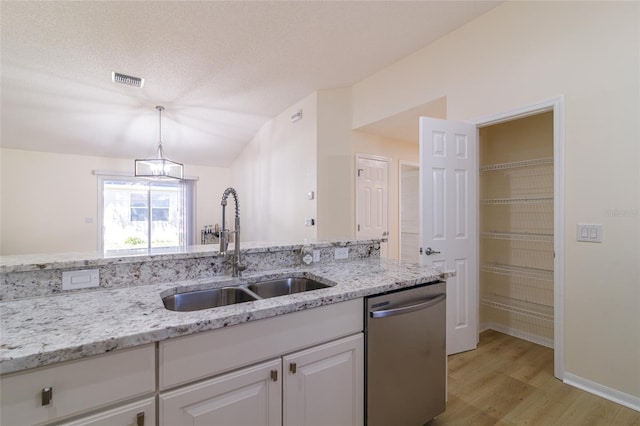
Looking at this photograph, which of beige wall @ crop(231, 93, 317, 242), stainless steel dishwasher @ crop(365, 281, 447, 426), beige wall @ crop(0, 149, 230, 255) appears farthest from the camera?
beige wall @ crop(0, 149, 230, 255)

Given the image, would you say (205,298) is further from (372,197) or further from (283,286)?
(372,197)

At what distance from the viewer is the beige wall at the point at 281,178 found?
4168 millimetres

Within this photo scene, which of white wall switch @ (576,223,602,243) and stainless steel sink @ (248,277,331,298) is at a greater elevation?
white wall switch @ (576,223,602,243)

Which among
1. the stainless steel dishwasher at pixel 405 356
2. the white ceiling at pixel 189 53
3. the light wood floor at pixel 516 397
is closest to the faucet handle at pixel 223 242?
the stainless steel dishwasher at pixel 405 356

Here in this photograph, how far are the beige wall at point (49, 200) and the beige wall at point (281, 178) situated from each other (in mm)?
2994

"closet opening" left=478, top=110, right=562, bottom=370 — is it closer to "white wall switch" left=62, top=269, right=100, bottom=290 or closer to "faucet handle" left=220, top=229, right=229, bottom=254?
"faucet handle" left=220, top=229, right=229, bottom=254

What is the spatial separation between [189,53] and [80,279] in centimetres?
270

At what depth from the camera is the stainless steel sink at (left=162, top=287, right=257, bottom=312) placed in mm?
1378

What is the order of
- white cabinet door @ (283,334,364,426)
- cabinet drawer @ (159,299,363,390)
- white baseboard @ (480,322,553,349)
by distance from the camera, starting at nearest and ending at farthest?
cabinet drawer @ (159,299,363,390)
white cabinet door @ (283,334,364,426)
white baseboard @ (480,322,553,349)

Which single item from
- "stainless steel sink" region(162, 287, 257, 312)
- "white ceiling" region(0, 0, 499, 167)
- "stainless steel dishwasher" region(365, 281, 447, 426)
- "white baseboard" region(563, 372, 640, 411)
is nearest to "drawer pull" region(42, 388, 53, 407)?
"stainless steel sink" region(162, 287, 257, 312)

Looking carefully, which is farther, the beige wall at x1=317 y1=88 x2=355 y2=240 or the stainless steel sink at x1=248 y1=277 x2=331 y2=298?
the beige wall at x1=317 y1=88 x2=355 y2=240

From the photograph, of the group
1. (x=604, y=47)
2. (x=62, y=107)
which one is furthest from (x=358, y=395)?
(x=62, y=107)

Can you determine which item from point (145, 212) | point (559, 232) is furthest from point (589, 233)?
point (145, 212)

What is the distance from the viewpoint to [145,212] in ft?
22.5
